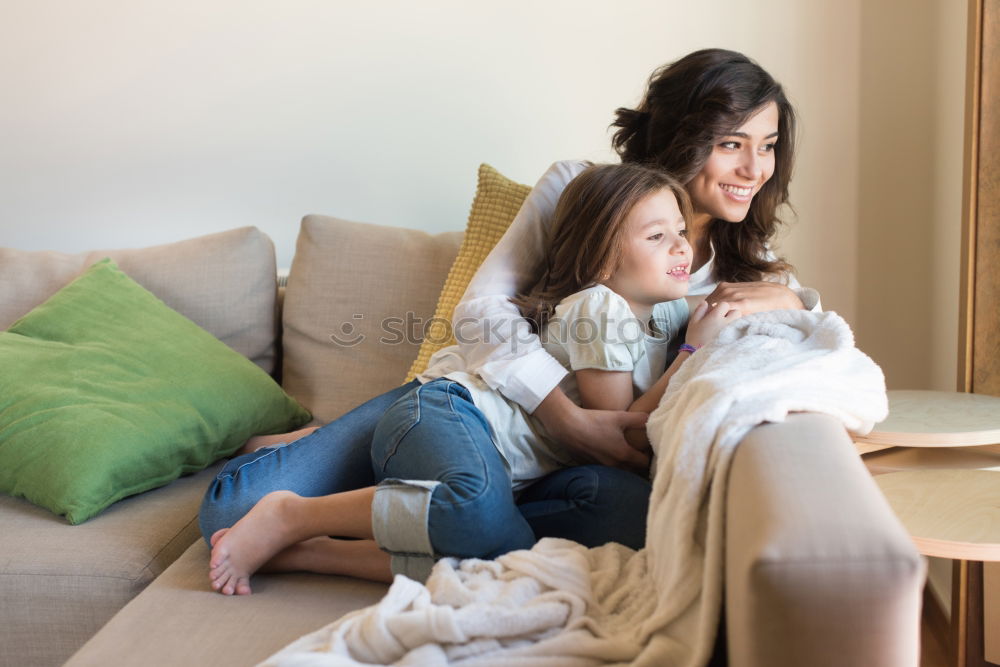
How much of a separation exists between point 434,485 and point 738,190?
0.82 m

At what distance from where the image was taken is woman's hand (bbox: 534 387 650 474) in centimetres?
135

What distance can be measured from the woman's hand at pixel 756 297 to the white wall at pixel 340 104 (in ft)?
2.36

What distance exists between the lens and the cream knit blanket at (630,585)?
0.88 metres

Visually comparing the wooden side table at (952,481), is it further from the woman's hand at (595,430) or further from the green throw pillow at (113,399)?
the green throw pillow at (113,399)

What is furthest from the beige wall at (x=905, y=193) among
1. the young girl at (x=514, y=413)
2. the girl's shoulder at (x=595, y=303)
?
the girl's shoulder at (x=595, y=303)

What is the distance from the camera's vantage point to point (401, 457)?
50.6 inches

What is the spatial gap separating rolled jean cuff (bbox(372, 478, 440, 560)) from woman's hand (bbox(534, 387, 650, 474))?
0.28 metres

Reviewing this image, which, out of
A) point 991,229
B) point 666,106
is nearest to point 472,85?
point 666,106

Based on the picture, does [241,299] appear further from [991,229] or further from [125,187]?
[991,229]

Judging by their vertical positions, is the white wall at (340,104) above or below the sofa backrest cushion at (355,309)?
above

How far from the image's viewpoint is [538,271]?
5.41 feet

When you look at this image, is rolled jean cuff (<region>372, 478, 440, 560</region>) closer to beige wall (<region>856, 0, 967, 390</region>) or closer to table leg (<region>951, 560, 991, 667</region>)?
table leg (<region>951, 560, 991, 667</region>)

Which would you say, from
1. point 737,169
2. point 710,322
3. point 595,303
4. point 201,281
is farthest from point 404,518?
point 201,281

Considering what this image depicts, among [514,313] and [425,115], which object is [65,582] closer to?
[514,313]
